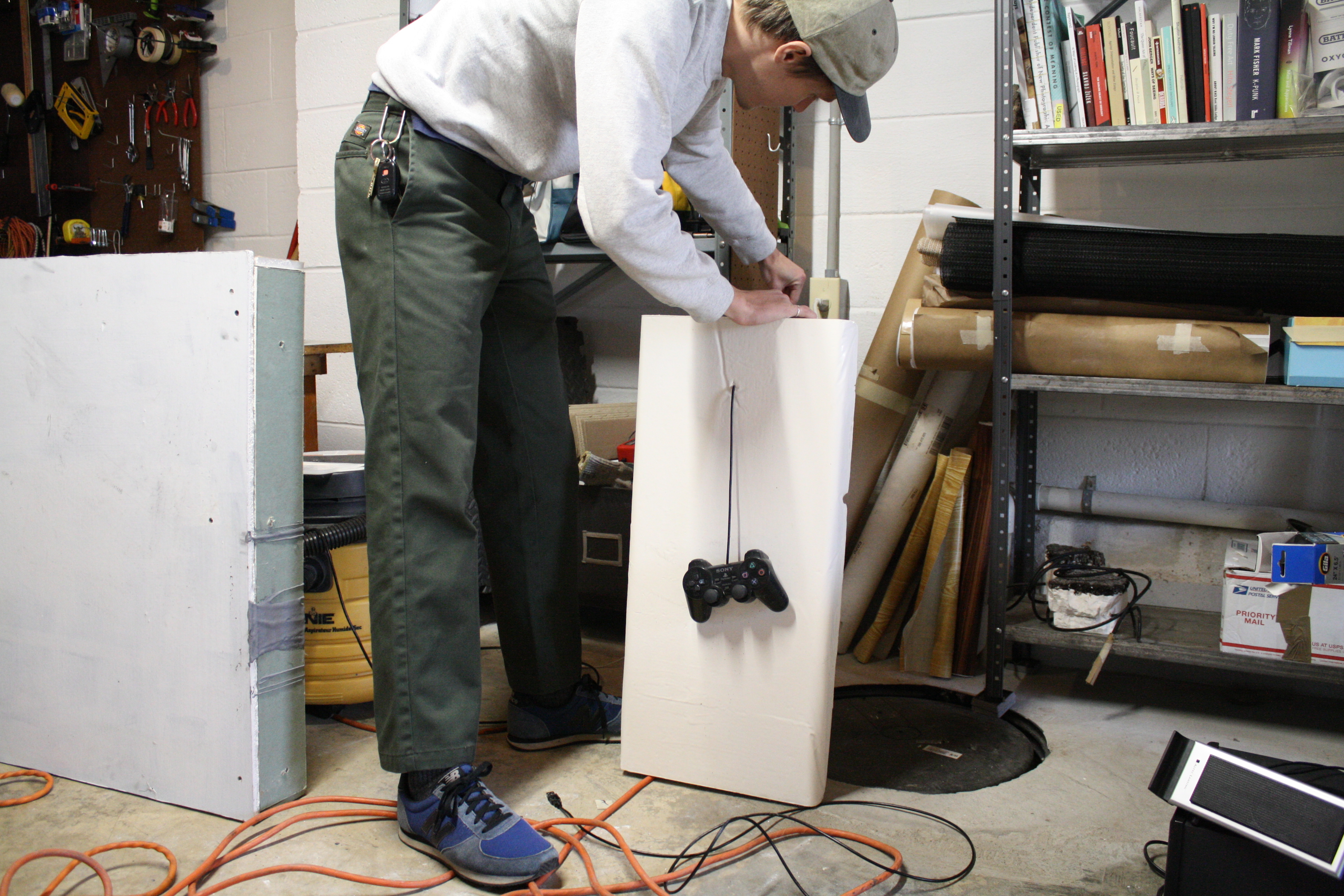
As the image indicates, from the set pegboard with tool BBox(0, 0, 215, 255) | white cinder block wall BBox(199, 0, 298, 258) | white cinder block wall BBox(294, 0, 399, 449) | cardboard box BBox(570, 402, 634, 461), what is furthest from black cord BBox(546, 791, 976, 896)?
pegboard with tool BBox(0, 0, 215, 255)

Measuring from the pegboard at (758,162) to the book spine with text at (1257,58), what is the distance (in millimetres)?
870

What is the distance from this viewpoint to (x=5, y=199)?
3.09m

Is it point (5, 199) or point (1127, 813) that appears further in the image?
point (5, 199)

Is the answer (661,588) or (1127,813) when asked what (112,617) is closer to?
(661,588)

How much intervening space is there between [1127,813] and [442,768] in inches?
38.1

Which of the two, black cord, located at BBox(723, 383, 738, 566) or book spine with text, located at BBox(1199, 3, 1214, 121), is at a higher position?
book spine with text, located at BBox(1199, 3, 1214, 121)

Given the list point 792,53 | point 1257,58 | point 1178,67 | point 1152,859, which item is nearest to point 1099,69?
point 1178,67

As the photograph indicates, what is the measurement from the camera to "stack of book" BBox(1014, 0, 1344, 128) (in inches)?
59.0

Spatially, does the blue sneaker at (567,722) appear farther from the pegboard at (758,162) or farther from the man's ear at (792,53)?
the man's ear at (792,53)

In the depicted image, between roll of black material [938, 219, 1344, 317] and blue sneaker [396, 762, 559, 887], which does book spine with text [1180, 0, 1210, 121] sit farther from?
blue sneaker [396, 762, 559, 887]

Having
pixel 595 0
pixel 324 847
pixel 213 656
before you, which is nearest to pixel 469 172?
pixel 595 0

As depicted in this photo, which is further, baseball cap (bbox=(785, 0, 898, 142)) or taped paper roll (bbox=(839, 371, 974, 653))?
taped paper roll (bbox=(839, 371, 974, 653))

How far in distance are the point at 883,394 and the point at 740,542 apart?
2.80 feet

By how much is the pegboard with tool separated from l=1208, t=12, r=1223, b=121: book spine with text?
9.06ft
